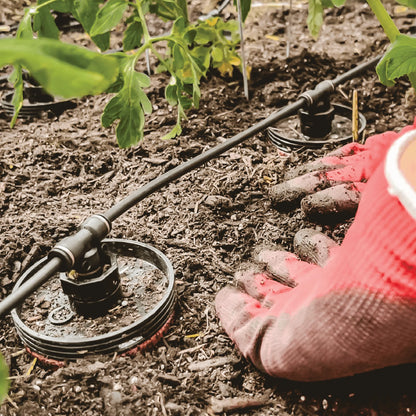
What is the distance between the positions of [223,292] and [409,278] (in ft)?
1.94

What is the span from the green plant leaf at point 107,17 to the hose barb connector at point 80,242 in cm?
53

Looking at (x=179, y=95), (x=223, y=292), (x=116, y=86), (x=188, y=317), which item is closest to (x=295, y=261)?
(x=223, y=292)

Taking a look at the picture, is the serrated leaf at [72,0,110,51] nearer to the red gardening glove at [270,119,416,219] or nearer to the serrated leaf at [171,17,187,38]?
the serrated leaf at [171,17,187,38]

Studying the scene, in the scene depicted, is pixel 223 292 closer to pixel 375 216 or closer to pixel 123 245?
pixel 123 245

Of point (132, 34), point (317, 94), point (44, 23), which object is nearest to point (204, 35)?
point (317, 94)

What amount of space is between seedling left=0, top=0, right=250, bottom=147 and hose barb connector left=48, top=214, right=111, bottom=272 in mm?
267

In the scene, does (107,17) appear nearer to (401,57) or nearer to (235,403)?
(401,57)

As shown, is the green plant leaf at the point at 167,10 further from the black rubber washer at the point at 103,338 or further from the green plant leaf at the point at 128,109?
the black rubber washer at the point at 103,338

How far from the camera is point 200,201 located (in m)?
1.88

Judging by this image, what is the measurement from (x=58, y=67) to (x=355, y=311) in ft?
2.67

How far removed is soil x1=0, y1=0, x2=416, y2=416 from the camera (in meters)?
1.20

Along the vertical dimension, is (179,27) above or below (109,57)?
below

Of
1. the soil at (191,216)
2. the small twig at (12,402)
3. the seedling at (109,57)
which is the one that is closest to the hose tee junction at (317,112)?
the soil at (191,216)

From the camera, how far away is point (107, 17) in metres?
1.44
